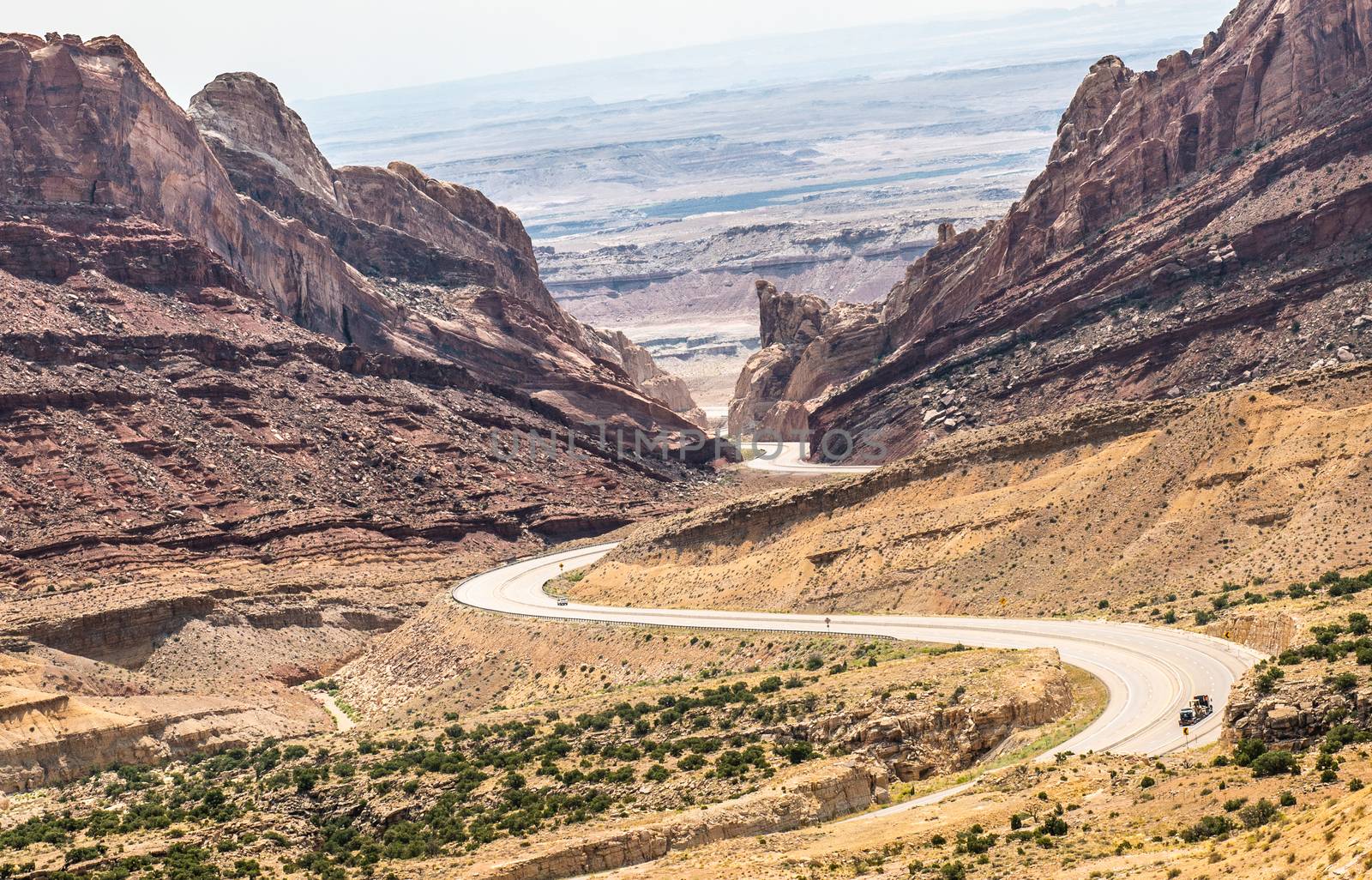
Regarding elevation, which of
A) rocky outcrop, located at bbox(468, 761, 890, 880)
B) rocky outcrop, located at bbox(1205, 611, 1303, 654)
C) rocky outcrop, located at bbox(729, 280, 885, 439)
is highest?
rocky outcrop, located at bbox(1205, 611, 1303, 654)

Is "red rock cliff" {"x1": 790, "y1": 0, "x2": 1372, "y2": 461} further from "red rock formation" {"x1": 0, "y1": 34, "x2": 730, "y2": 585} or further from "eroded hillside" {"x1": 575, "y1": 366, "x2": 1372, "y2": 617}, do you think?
"eroded hillside" {"x1": 575, "y1": 366, "x2": 1372, "y2": 617}

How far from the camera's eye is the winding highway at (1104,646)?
52.7m

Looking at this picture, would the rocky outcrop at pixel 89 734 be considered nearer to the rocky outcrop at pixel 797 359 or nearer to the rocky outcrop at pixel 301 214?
the rocky outcrop at pixel 301 214

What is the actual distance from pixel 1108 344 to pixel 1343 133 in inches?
766

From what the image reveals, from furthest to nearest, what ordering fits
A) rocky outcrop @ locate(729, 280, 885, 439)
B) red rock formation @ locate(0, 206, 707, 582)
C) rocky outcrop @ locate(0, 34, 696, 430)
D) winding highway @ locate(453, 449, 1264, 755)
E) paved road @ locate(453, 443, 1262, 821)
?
rocky outcrop @ locate(729, 280, 885, 439) → rocky outcrop @ locate(0, 34, 696, 430) → red rock formation @ locate(0, 206, 707, 582) → winding highway @ locate(453, 449, 1264, 755) → paved road @ locate(453, 443, 1262, 821)

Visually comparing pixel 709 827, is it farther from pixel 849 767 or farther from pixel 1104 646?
pixel 1104 646

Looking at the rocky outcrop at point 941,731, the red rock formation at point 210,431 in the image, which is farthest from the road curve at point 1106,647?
the red rock formation at point 210,431

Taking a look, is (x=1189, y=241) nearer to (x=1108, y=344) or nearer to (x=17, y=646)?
(x=1108, y=344)

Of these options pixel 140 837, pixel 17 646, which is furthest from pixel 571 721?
pixel 17 646

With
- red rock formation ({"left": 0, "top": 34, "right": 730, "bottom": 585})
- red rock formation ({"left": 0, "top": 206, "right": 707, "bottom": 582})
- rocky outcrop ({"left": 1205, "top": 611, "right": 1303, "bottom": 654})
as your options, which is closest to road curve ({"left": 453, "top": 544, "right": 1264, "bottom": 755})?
rocky outcrop ({"left": 1205, "top": 611, "right": 1303, "bottom": 654})

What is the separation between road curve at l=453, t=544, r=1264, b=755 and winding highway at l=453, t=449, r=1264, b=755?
34 millimetres

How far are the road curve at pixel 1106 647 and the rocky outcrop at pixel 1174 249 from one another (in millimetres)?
50676

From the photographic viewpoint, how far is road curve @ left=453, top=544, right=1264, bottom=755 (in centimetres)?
5272

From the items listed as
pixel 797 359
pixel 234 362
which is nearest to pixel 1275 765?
pixel 234 362
